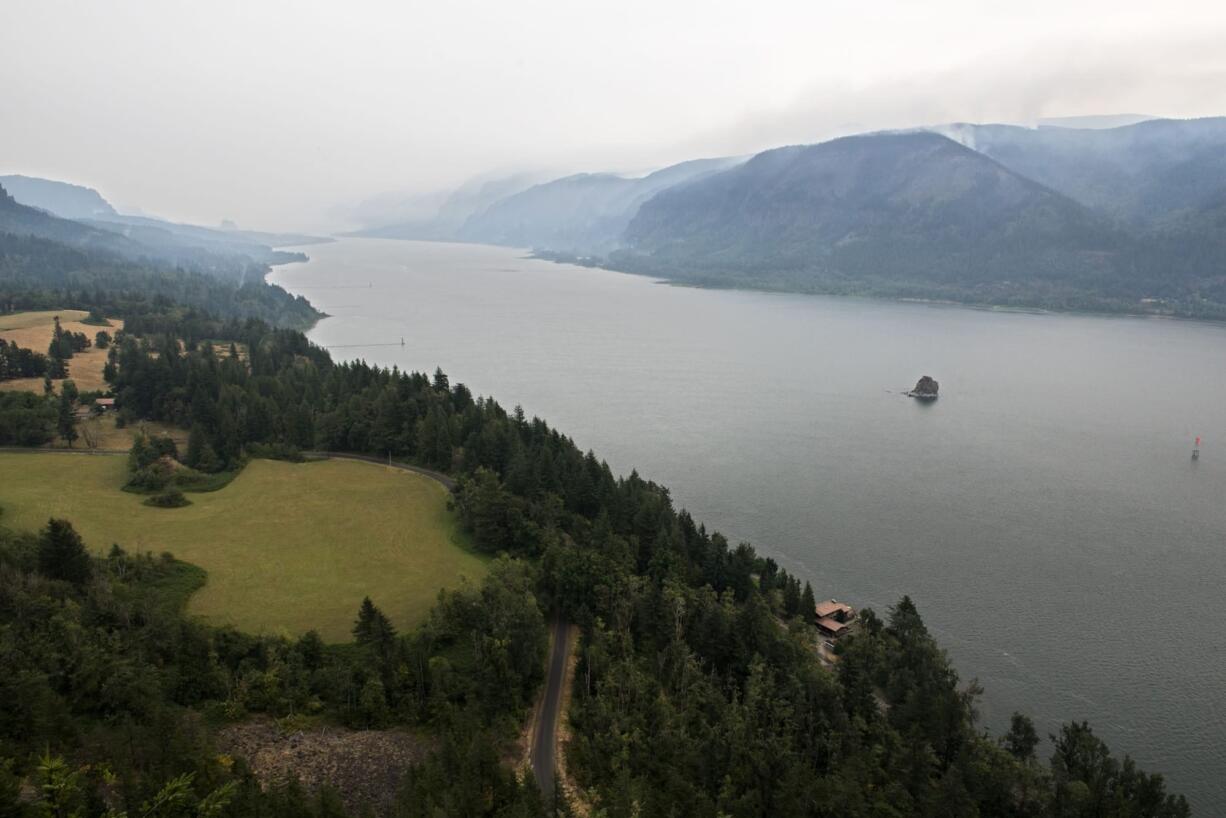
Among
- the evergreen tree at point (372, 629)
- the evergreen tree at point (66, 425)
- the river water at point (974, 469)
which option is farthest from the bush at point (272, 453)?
the evergreen tree at point (372, 629)

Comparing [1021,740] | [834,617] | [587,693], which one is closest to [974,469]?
[834,617]

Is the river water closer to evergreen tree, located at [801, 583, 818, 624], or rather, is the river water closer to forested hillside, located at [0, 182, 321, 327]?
evergreen tree, located at [801, 583, 818, 624]

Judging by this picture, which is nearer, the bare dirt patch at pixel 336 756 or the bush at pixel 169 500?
the bare dirt patch at pixel 336 756

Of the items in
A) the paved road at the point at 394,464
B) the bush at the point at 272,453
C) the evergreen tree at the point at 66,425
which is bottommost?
the paved road at the point at 394,464

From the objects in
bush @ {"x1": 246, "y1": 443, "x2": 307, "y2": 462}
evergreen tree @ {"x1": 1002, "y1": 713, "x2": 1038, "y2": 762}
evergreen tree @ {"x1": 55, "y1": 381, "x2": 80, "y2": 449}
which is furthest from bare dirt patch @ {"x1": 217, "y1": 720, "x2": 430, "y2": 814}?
evergreen tree @ {"x1": 55, "y1": 381, "x2": 80, "y2": 449}

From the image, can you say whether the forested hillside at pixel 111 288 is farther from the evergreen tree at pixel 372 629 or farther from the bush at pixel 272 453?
the evergreen tree at pixel 372 629

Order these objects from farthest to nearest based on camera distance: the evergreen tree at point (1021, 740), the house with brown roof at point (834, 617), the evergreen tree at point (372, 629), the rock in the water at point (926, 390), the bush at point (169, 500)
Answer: the rock in the water at point (926, 390) → the bush at point (169, 500) → the house with brown roof at point (834, 617) → the evergreen tree at point (372, 629) → the evergreen tree at point (1021, 740)

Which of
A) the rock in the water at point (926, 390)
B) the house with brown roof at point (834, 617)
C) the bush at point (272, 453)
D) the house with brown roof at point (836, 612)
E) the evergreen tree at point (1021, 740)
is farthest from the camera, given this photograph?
the rock in the water at point (926, 390)

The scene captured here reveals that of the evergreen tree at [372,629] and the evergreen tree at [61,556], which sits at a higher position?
the evergreen tree at [61,556]
